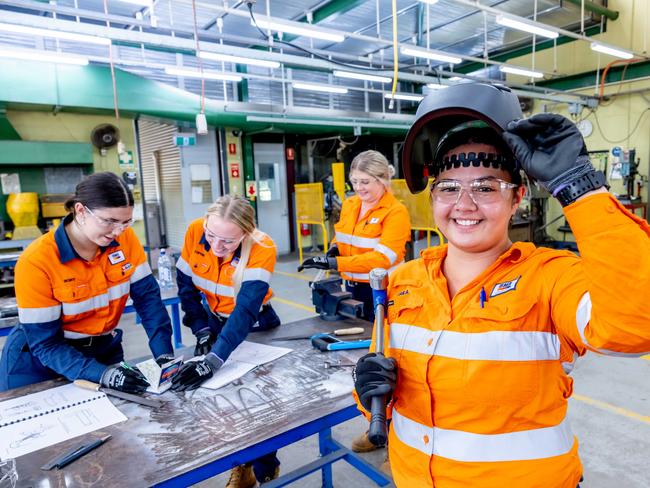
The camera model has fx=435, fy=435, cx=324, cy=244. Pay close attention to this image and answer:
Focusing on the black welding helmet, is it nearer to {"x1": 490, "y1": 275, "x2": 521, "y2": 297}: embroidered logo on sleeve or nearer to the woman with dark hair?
{"x1": 490, "y1": 275, "x2": 521, "y2": 297}: embroidered logo on sleeve

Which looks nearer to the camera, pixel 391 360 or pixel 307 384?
pixel 391 360

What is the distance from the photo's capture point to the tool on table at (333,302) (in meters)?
2.21

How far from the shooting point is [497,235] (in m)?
0.93

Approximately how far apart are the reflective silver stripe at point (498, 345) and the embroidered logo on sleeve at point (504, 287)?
0.08 meters

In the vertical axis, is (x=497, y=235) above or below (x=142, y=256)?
above

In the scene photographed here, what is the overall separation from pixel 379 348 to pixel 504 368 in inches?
11.0

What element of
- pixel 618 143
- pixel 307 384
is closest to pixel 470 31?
pixel 618 143

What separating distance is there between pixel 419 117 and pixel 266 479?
1812 millimetres

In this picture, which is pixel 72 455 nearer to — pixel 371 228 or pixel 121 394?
pixel 121 394

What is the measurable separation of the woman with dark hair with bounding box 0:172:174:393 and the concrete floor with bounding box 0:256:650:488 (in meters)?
1.01

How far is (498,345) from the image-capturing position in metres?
0.84

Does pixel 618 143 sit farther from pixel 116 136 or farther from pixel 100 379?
pixel 100 379

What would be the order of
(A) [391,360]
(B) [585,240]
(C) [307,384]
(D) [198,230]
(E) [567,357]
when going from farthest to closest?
1. (D) [198,230]
2. (C) [307,384]
3. (A) [391,360]
4. (E) [567,357]
5. (B) [585,240]

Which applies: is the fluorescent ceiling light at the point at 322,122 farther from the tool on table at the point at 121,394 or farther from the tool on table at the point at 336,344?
the tool on table at the point at 121,394
